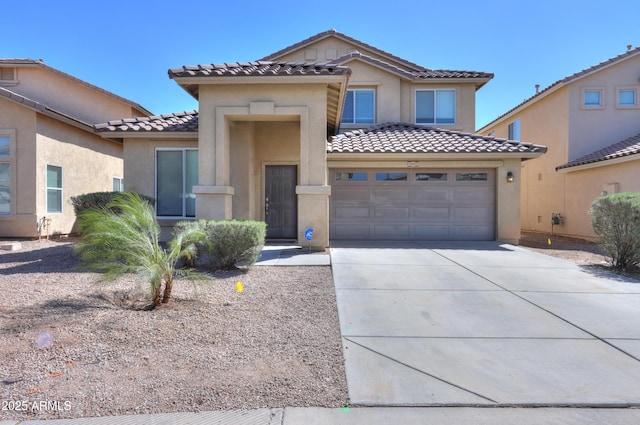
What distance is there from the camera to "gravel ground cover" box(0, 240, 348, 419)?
3135 mm

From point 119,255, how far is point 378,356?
3694mm

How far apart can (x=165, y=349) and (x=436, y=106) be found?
1474cm

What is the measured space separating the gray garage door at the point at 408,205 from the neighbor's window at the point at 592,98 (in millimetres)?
7131

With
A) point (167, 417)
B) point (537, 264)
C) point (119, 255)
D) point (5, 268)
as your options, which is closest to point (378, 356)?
point (167, 417)

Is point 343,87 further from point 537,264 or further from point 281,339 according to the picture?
point 281,339

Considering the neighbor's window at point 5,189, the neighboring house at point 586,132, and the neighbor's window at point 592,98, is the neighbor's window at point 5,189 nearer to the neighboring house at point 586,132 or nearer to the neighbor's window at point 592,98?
the neighboring house at point 586,132

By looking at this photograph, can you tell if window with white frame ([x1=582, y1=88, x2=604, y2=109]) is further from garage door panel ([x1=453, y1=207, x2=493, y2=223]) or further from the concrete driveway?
the concrete driveway

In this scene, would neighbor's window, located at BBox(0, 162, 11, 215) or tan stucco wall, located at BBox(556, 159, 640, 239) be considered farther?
tan stucco wall, located at BBox(556, 159, 640, 239)

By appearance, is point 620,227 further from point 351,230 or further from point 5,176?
point 5,176

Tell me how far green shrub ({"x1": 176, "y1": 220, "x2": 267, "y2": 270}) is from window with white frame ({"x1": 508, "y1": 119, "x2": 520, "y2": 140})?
1799cm

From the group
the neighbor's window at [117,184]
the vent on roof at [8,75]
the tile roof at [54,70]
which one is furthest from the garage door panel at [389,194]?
the vent on roof at [8,75]

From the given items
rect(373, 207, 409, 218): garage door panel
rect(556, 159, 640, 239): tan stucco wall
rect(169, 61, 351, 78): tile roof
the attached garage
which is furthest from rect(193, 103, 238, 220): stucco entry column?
rect(556, 159, 640, 239): tan stucco wall

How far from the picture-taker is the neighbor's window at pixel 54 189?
13.2m

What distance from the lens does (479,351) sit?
4.06 meters
